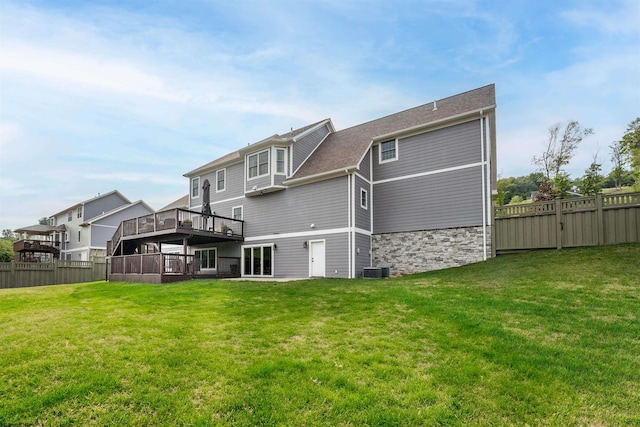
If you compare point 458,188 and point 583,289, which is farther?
point 458,188

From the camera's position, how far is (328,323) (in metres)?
6.03

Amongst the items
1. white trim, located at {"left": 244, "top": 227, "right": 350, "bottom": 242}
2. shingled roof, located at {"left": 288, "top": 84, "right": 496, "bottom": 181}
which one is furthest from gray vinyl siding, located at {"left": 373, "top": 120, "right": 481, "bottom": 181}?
white trim, located at {"left": 244, "top": 227, "right": 350, "bottom": 242}

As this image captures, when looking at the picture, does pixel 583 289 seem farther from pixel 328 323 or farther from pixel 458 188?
pixel 458 188

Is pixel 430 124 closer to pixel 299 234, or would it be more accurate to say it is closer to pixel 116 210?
pixel 299 234

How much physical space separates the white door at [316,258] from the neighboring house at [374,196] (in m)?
0.05

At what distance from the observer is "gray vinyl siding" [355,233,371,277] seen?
1472cm

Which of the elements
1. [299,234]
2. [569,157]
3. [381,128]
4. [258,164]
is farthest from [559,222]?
[569,157]

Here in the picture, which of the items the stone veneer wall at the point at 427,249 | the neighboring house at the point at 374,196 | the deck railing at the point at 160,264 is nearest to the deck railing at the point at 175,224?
the neighboring house at the point at 374,196

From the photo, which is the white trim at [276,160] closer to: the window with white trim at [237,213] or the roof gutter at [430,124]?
the window with white trim at [237,213]

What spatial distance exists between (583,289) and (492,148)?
33.2ft

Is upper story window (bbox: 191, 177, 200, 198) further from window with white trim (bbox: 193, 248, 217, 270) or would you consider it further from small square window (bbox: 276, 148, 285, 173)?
small square window (bbox: 276, 148, 285, 173)

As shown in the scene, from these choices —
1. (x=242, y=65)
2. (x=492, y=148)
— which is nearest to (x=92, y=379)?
(x=242, y=65)

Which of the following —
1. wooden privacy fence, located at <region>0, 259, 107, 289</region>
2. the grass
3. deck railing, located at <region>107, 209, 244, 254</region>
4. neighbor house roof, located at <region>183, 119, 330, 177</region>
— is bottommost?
wooden privacy fence, located at <region>0, 259, 107, 289</region>

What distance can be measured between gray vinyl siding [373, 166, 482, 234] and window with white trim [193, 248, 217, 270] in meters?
10.3
